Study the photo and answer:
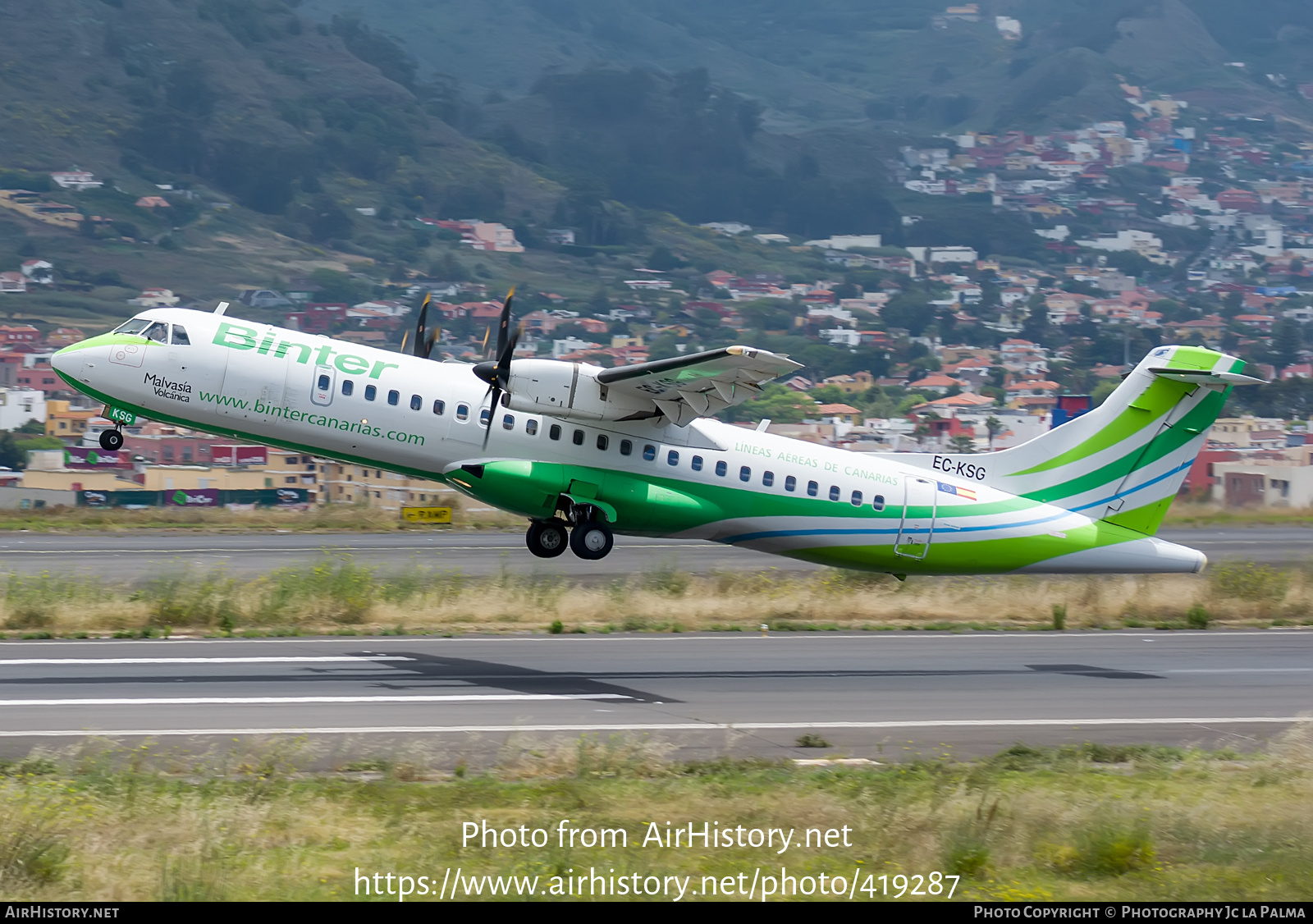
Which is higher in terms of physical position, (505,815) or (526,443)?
(526,443)

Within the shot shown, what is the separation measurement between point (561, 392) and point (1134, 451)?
12.5m

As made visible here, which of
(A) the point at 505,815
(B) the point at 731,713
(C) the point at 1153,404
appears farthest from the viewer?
(C) the point at 1153,404

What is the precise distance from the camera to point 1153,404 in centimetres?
2947

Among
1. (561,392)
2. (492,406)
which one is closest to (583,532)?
(561,392)

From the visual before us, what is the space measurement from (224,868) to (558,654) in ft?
49.3

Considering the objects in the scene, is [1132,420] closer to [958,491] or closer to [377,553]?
[958,491]

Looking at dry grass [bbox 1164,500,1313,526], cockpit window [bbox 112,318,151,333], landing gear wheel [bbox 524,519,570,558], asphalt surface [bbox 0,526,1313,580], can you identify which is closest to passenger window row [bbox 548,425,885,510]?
landing gear wheel [bbox 524,519,570,558]

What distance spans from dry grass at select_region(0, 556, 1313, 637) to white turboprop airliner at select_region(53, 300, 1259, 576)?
177 inches

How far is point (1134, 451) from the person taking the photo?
96.7 feet

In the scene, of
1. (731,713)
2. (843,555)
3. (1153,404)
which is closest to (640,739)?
(731,713)

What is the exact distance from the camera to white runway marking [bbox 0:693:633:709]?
68.9 feet
